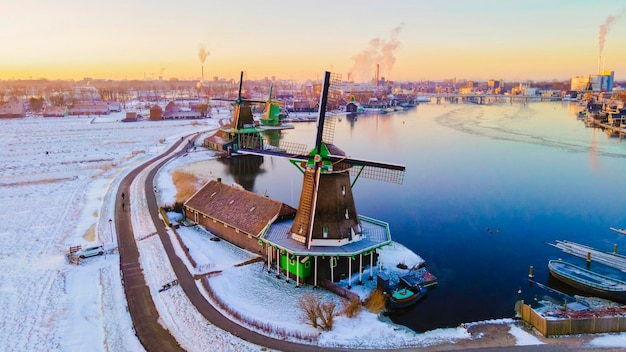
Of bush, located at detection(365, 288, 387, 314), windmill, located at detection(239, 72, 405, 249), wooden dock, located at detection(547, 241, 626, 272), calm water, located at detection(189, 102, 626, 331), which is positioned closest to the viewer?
bush, located at detection(365, 288, 387, 314)

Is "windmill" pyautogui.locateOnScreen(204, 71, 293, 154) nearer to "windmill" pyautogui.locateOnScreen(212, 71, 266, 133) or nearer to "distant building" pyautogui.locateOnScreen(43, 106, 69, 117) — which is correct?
"windmill" pyautogui.locateOnScreen(212, 71, 266, 133)

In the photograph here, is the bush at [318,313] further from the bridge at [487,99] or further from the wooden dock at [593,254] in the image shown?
the bridge at [487,99]

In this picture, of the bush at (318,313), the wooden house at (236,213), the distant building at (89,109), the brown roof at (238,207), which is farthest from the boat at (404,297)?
the distant building at (89,109)

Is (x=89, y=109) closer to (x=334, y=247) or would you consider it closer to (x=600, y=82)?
(x=334, y=247)

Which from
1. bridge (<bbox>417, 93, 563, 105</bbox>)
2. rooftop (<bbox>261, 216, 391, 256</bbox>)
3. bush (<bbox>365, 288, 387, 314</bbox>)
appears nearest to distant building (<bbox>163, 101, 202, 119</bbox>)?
rooftop (<bbox>261, 216, 391, 256</bbox>)

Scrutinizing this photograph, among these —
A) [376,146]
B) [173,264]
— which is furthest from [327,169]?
[376,146]

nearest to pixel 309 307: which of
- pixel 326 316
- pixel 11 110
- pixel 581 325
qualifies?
pixel 326 316

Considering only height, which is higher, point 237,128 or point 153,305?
point 237,128
